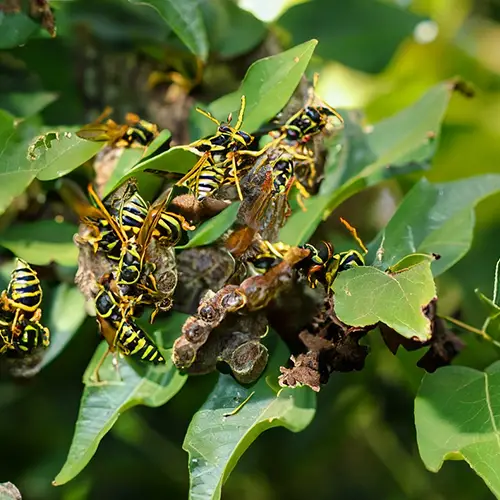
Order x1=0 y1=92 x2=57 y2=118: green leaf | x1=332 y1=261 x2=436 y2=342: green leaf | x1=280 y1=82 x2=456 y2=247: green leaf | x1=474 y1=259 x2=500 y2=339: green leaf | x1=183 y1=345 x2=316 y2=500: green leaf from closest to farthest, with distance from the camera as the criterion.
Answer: x1=332 y1=261 x2=436 y2=342: green leaf, x1=183 y1=345 x2=316 y2=500: green leaf, x1=474 y1=259 x2=500 y2=339: green leaf, x1=280 y1=82 x2=456 y2=247: green leaf, x1=0 y1=92 x2=57 y2=118: green leaf

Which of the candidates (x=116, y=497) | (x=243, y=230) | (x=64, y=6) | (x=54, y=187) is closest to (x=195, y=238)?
(x=243, y=230)

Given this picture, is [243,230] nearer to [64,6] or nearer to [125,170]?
[125,170]

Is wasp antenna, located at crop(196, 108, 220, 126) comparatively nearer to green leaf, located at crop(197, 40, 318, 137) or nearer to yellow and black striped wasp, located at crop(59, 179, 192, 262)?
green leaf, located at crop(197, 40, 318, 137)

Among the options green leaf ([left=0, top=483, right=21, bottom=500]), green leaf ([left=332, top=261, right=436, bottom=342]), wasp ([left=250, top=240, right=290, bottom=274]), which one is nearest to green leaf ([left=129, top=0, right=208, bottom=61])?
wasp ([left=250, top=240, right=290, bottom=274])

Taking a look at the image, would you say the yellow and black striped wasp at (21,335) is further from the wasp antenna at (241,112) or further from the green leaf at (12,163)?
the wasp antenna at (241,112)

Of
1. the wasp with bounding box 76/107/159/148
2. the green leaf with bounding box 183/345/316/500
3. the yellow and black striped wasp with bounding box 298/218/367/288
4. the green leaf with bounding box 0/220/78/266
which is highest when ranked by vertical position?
the yellow and black striped wasp with bounding box 298/218/367/288

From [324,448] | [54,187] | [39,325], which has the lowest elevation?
[324,448]

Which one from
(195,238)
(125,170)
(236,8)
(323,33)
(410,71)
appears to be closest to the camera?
(195,238)

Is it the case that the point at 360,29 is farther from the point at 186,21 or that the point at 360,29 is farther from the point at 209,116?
the point at 209,116
